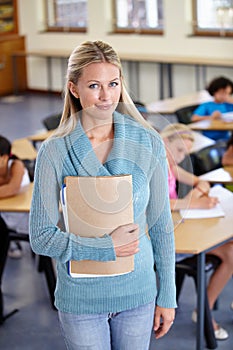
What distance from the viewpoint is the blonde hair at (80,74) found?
2020 millimetres

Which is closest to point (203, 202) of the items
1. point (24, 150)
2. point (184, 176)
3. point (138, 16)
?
point (184, 176)

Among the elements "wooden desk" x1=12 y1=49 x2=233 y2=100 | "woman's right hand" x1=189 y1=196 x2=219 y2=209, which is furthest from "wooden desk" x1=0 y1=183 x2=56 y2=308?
"wooden desk" x1=12 y1=49 x2=233 y2=100

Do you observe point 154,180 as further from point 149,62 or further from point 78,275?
point 149,62

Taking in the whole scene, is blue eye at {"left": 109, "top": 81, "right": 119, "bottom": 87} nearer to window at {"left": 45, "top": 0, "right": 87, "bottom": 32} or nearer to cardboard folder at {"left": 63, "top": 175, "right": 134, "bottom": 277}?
cardboard folder at {"left": 63, "top": 175, "right": 134, "bottom": 277}

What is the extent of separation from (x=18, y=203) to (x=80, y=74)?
211 cm

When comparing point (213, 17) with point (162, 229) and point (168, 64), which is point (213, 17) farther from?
point (162, 229)

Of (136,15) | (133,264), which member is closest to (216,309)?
(133,264)

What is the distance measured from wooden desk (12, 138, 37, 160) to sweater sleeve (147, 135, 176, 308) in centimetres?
323

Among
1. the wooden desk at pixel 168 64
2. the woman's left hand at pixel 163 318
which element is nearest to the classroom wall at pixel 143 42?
the wooden desk at pixel 168 64

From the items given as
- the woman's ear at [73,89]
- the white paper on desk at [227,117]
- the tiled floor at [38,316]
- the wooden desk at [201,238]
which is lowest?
the tiled floor at [38,316]

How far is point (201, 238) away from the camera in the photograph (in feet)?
11.1

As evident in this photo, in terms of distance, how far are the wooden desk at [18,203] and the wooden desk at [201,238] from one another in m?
0.91

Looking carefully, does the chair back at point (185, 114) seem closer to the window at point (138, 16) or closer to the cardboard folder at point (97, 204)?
the window at point (138, 16)

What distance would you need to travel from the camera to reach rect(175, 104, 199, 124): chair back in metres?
6.53
